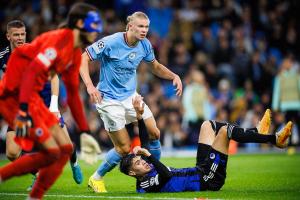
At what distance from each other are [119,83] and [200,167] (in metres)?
2.09

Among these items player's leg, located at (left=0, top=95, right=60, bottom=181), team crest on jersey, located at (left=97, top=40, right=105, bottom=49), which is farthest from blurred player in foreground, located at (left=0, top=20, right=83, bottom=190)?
player's leg, located at (left=0, top=95, right=60, bottom=181)

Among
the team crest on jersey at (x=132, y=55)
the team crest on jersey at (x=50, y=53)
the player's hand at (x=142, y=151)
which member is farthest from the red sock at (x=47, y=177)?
the team crest on jersey at (x=132, y=55)

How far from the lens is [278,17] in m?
25.7

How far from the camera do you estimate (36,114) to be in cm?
756

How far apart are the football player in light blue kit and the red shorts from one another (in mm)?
2744

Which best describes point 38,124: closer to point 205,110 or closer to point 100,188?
point 100,188

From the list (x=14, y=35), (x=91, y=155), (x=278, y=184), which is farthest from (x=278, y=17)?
(x=91, y=155)

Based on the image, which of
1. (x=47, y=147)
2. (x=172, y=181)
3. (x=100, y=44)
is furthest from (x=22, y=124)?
(x=100, y=44)

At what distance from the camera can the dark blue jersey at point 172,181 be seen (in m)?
9.70

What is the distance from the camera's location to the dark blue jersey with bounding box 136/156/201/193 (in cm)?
970

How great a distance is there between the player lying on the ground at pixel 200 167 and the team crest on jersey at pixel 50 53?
2.49 metres

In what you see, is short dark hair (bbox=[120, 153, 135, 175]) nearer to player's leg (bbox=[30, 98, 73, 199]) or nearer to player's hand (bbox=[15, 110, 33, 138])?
player's leg (bbox=[30, 98, 73, 199])

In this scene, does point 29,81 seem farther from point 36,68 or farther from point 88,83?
point 88,83

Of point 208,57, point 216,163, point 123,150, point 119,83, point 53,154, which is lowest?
point 208,57
